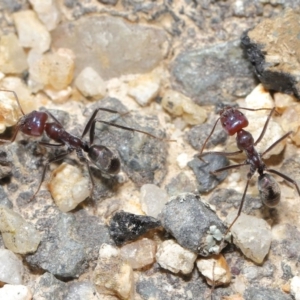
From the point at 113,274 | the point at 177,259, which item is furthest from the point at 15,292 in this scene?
the point at 177,259

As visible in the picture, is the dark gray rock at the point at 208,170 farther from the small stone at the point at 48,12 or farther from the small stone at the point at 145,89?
the small stone at the point at 48,12

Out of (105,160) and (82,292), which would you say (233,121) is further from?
(82,292)

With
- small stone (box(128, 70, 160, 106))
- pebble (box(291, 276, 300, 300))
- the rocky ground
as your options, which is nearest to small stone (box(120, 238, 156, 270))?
the rocky ground

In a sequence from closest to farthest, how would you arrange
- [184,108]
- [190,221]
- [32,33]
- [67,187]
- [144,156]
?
[190,221], [67,187], [144,156], [184,108], [32,33]

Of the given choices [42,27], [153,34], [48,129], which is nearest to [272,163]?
[153,34]

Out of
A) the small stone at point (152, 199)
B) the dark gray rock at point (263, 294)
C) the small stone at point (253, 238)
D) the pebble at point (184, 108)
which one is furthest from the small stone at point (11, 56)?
the dark gray rock at point (263, 294)
